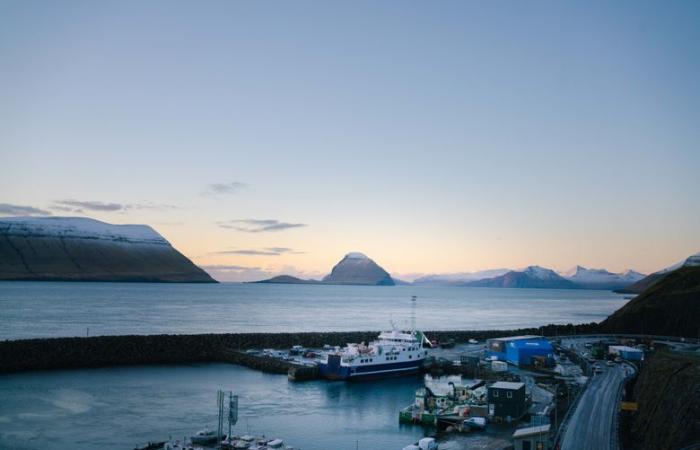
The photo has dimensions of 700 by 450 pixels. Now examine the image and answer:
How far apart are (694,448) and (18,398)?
34.5 metres

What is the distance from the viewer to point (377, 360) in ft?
141

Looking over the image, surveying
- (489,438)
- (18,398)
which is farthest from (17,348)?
(489,438)

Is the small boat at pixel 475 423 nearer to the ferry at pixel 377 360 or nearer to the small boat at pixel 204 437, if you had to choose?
the small boat at pixel 204 437

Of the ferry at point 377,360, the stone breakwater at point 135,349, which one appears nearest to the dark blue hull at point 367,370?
the ferry at point 377,360

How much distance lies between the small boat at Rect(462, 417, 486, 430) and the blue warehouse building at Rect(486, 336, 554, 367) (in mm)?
17814

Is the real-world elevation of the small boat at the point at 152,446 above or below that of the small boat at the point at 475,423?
below

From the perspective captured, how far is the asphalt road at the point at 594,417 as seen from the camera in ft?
70.5

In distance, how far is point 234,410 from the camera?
869 inches

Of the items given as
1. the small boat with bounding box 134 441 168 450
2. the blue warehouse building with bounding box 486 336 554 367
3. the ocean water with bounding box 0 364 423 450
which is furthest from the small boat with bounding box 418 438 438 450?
the blue warehouse building with bounding box 486 336 554 367

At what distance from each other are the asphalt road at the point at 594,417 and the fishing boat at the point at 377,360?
571 inches

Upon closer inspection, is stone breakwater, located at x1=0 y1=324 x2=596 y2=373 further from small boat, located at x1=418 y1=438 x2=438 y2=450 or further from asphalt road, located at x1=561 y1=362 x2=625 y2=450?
asphalt road, located at x1=561 y1=362 x2=625 y2=450

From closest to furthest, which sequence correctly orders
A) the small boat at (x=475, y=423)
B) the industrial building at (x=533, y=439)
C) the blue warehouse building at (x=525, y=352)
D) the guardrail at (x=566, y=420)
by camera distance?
the industrial building at (x=533, y=439), the guardrail at (x=566, y=420), the small boat at (x=475, y=423), the blue warehouse building at (x=525, y=352)

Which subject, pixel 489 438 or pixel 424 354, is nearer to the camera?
pixel 489 438

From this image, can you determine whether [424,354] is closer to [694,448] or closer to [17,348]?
[694,448]
